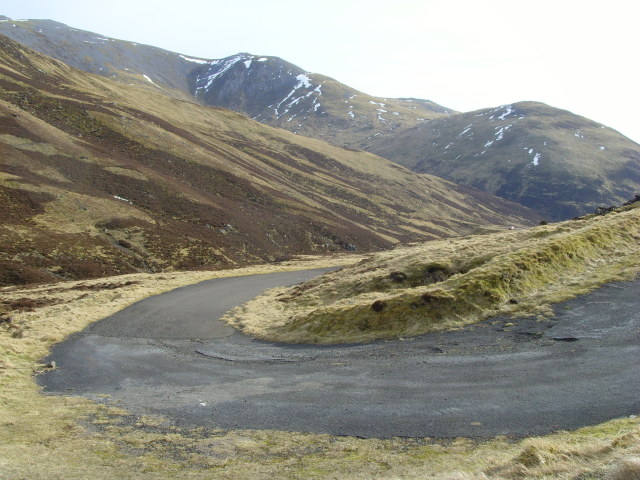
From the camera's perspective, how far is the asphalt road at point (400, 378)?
32.1 ft

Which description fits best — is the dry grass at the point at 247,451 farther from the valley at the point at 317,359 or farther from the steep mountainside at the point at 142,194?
the steep mountainside at the point at 142,194

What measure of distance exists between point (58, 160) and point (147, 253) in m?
23.3

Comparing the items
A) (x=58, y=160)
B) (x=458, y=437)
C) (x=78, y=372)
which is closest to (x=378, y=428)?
(x=458, y=437)

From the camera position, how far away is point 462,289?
59.8 feet

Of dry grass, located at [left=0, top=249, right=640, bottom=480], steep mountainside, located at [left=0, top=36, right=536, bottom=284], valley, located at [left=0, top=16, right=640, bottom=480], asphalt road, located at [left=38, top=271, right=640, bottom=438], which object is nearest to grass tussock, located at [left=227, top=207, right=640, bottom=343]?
valley, located at [left=0, top=16, right=640, bottom=480]

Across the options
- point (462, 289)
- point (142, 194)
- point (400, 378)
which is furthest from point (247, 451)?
point (142, 194)

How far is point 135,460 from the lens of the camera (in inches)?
353

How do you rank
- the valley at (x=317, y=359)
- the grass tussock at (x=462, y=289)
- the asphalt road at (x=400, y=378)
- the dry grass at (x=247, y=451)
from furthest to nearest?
1. the grass tussock at (x=462, y=289)
2. the asphalt road at (x=400, y=378)
3. the valley at (x=317, y=359)
4. the dry grass at (x=247, y=451)

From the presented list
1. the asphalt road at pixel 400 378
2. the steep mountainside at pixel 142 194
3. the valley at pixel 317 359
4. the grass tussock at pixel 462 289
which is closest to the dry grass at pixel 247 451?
the valley at pixel 317 359

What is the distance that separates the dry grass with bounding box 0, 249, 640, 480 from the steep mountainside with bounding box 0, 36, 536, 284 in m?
30.8

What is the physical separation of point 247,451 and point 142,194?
56.4 metres

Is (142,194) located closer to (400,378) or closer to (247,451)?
(400,378)

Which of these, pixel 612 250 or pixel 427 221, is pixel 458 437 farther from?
pixel 427 221

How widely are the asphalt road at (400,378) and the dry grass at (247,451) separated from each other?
1.97 feet
